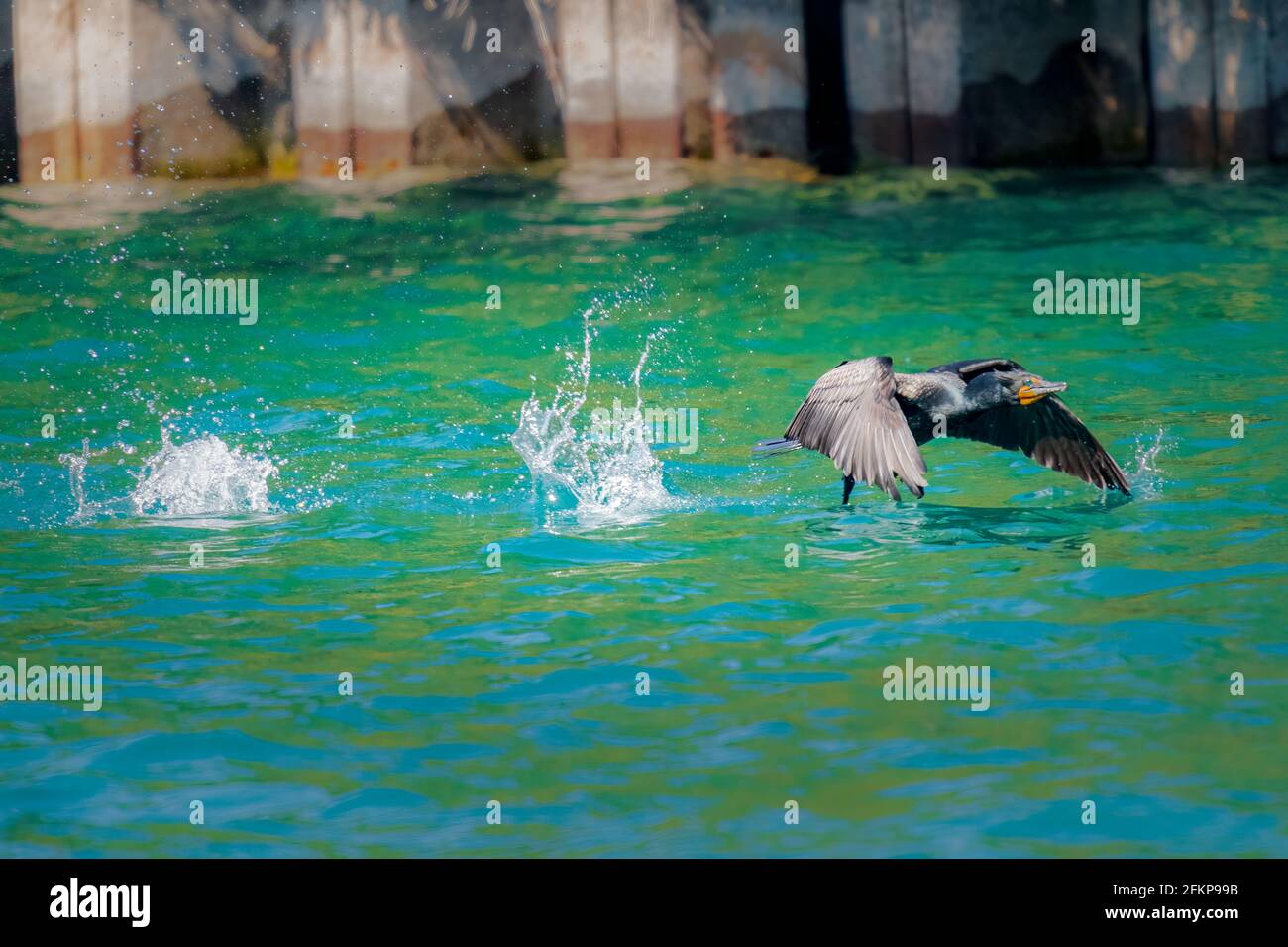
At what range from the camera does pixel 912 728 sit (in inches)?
299

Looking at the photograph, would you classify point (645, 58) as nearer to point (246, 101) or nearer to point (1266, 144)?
point (246, 101)

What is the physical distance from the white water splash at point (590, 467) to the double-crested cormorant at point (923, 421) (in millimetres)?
1159

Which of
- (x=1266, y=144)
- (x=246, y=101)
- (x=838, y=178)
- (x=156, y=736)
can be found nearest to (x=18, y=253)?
(x=246, y=101)

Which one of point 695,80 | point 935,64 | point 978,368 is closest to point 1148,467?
point 978,368

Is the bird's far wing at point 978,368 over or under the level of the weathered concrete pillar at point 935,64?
under

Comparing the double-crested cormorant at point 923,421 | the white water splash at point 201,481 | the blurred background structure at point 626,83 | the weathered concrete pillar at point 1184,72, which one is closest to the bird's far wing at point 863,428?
the double-crested cormorant at point 923,421

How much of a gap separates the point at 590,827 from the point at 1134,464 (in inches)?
249

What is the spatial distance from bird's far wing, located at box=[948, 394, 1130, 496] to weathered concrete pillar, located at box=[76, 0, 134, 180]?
38.2 ft

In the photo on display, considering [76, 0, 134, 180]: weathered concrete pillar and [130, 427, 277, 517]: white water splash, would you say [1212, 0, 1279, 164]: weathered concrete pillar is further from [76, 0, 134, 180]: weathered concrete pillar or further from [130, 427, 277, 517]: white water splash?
[130, 427, 277, 517]: white water splash

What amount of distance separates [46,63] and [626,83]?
6341 mm

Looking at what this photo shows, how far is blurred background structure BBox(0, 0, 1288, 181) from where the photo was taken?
1898 cm

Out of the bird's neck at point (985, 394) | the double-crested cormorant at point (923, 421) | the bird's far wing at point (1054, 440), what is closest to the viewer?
the double-crested cormorant at point (923, 421)

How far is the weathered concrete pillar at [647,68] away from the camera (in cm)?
1925

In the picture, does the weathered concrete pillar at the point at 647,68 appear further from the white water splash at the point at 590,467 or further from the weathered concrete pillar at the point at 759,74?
the white water splash at the point at 590,467
